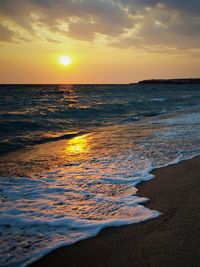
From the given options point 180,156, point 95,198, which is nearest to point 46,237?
point 95,198

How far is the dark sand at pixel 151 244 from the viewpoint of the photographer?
2439 mm

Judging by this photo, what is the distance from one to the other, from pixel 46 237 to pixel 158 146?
5.21 m

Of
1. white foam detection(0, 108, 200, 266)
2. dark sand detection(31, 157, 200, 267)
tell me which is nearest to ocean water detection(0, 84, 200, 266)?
white foam detection(0, 108, 200, 266)

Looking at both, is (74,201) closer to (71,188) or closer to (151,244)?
(71,188)

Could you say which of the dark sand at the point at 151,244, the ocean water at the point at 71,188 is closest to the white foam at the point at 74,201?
the ocean water at the point at 71,188

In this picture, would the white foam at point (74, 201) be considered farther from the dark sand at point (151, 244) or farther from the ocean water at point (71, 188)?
the dark sand at point (151, 244)

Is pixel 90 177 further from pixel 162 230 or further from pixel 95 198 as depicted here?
pixel 162 230

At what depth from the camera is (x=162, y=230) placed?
2938 mm

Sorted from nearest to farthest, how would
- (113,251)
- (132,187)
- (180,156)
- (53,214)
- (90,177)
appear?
(113,251)
(53,214)
(132,187)
(90,177)
(180,156)

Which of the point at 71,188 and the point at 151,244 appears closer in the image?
the point at 151,244

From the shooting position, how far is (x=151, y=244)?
8.75 ft

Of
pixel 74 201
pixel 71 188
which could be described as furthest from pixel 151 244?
pixel 71 188

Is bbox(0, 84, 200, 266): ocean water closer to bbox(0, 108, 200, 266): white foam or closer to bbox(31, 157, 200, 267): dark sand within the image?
bbox(0, 108, 200, 266): white foam

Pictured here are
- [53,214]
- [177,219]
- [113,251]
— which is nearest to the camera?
[113,251]
